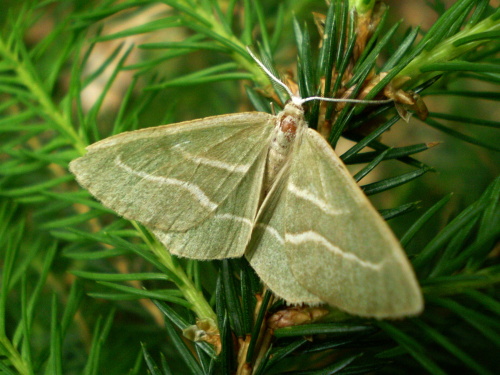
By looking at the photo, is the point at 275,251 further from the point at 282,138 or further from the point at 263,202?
the point at 282,138

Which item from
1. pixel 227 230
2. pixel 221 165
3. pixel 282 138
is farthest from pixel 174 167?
pixel 282 138

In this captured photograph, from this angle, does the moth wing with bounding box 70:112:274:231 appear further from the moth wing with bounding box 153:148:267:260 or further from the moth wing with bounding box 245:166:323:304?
the moth wing with bounding box 245:166:323:304

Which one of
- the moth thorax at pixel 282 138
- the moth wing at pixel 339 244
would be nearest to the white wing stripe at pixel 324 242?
the moth wing at pixel 339 244

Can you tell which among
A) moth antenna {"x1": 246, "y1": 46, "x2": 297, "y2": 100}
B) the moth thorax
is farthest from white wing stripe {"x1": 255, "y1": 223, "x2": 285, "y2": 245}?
moth antenna {"x1": 246, "y1": 46, "x2": 297, "y2": 100}

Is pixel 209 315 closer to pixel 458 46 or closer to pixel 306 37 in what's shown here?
pixel 306 37

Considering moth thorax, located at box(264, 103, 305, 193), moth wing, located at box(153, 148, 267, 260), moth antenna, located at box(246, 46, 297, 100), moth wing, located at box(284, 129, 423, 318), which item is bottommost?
moth wing, located at box(284, 129, 423, 318)

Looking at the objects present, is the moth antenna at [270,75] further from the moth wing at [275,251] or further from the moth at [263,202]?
the moth wing at [275,251]

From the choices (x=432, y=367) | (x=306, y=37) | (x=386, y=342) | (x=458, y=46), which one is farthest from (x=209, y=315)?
(x=458, y=46)
